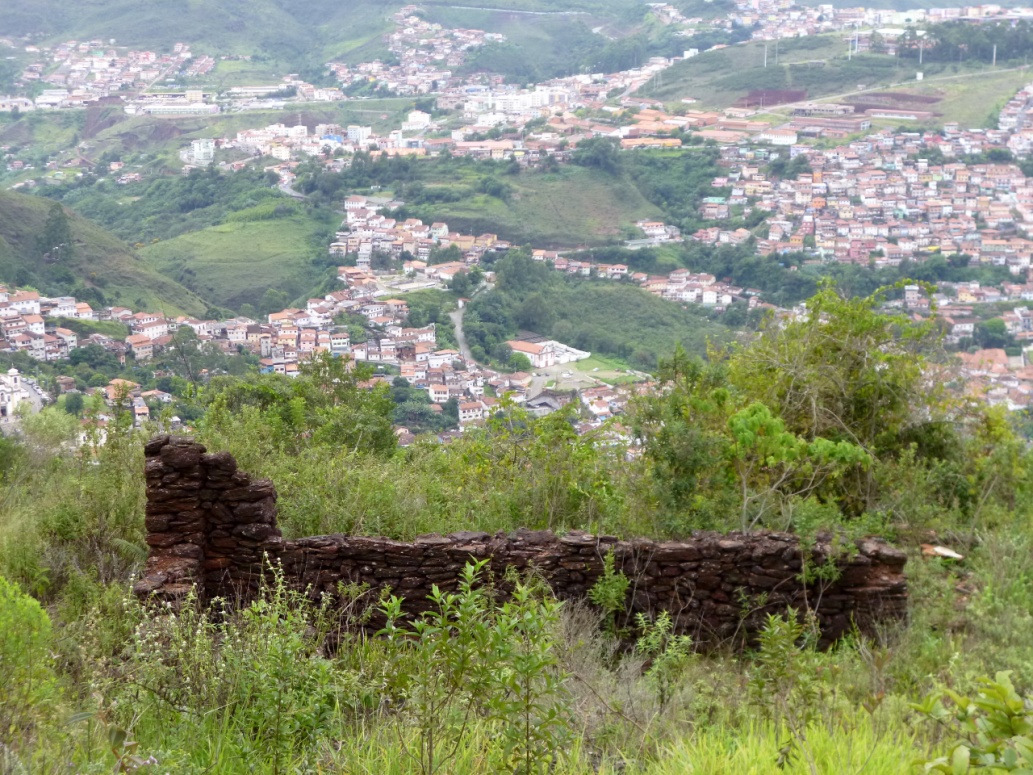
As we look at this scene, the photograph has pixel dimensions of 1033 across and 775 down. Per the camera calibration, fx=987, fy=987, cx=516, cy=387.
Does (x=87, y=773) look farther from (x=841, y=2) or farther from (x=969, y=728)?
(x=841, y=2)

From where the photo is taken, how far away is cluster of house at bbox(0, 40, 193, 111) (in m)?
65.1

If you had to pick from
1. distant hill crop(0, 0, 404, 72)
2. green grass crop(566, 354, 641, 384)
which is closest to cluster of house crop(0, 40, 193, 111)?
distant hill crop(0, 0, 404, 72)

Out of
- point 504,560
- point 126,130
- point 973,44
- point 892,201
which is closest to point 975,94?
point 973,44

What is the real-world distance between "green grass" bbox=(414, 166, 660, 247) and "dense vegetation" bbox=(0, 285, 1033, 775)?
3605 centimetres

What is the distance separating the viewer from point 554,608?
2.93 meters

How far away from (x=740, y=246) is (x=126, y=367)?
27.1 m

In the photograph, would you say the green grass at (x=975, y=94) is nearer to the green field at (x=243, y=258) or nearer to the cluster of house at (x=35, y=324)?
the green field at (x=243, y=258)

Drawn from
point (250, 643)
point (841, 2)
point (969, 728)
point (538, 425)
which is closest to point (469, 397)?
point (538, 425)

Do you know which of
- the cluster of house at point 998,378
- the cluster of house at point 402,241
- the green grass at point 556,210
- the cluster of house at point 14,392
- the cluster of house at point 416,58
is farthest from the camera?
the cluster of house at point 416,58

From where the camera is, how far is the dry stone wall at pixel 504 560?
5.16 meters

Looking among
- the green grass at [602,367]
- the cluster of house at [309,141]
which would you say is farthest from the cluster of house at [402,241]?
the cluster of house at [309,141]

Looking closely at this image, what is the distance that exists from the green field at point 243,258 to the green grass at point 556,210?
6914 millimetres

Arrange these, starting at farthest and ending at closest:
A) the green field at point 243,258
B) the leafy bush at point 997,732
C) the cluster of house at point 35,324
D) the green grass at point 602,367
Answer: the green field at point 243,258 < the green grass at point 602,367 < the cluster of house at point 35,324 < the leafy bush at point 997,732

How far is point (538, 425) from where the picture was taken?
7855 mm
